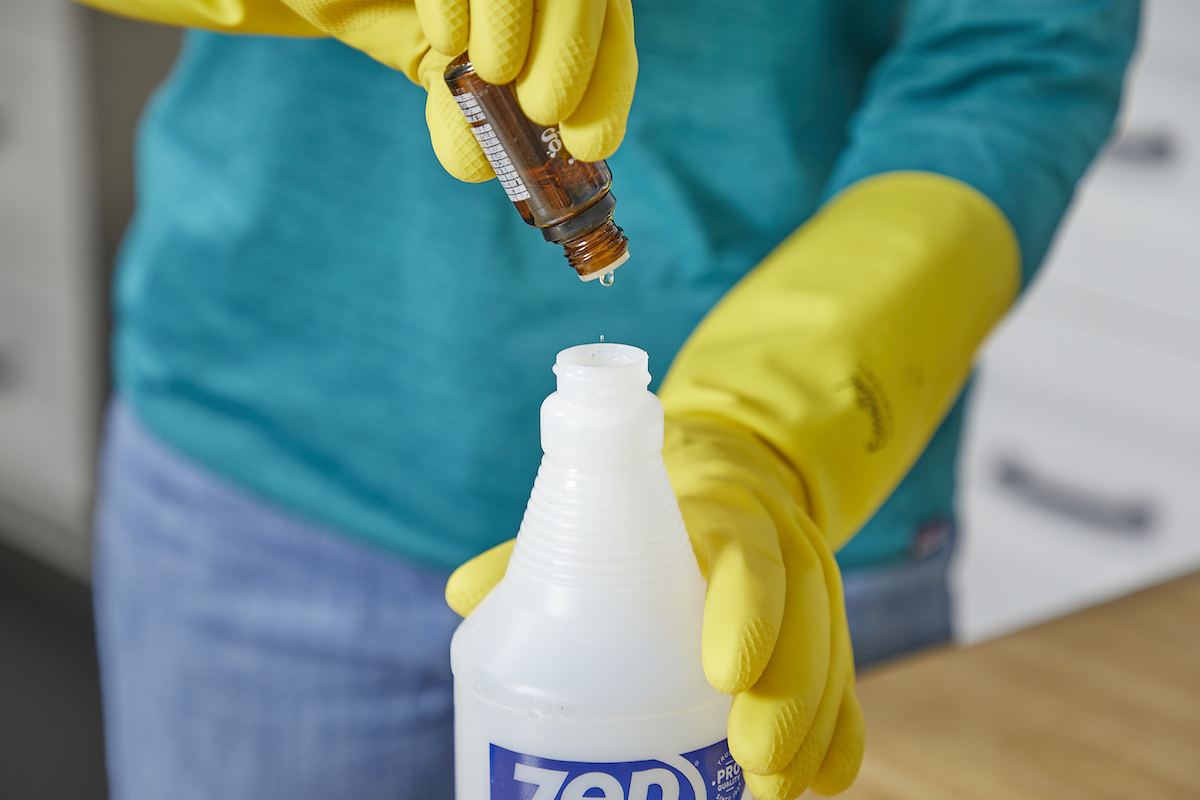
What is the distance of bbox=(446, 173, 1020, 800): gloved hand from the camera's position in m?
0.46

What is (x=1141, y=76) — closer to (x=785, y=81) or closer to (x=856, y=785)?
(x=785, y=81)

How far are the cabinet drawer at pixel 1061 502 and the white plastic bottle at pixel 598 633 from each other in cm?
143

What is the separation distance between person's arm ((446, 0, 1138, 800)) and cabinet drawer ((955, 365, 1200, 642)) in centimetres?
112

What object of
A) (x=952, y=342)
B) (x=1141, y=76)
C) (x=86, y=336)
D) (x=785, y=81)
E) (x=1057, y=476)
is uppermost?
(x=785, y=81)

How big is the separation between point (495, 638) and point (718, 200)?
50cm

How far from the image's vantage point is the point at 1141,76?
168 cm

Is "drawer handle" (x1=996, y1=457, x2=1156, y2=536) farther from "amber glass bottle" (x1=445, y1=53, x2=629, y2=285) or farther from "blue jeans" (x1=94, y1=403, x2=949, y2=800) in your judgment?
"amber glass bottle" (x1=445, y1=53, x2=629, y2=285)

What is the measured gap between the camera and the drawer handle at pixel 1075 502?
5.89 ft

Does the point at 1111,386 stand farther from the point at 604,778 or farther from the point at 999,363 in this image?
the point at 604,778

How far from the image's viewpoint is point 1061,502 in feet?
6.17

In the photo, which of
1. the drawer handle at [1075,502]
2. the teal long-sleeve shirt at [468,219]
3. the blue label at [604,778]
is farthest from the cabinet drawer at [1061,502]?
the blue label at [604,778]

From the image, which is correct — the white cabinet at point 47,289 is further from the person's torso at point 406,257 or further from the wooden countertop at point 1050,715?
the wooden countertop at point 1050,715

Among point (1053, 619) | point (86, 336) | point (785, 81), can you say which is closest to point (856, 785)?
point (1053, 619)

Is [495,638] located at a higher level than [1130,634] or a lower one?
higher
